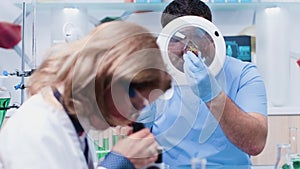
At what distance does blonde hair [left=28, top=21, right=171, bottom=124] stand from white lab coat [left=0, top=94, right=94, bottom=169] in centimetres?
4

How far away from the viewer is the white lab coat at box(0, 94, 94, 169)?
2.30ft

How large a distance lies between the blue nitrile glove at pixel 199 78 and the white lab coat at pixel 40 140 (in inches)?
17.0

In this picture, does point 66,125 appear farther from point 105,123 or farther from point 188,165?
point 188,165

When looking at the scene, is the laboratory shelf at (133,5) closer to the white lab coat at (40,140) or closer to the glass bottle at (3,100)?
the glass bottle at (3,100)

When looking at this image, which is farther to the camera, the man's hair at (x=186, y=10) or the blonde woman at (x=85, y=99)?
the man's hair at (x=186, y=10)

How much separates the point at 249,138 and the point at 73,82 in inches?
27.2

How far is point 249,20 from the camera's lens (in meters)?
2.46

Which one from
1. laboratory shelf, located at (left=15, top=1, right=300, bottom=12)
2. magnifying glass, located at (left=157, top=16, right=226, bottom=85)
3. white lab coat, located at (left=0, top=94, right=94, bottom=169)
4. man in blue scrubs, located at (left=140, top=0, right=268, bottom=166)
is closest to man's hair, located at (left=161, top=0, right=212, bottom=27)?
man in blue scrubs, located at (left=140, top=0, right=268, bottom=166)

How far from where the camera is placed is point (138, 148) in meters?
0.79

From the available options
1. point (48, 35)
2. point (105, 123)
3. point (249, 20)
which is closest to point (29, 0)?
point (48, 35)

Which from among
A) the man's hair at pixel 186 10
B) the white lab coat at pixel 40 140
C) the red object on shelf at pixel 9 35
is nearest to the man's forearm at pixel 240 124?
the man's hair at pixel 186 10

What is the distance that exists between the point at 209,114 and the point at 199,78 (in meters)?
0.20

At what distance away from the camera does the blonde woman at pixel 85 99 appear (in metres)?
0.72

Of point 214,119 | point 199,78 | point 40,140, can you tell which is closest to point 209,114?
point 214,119
